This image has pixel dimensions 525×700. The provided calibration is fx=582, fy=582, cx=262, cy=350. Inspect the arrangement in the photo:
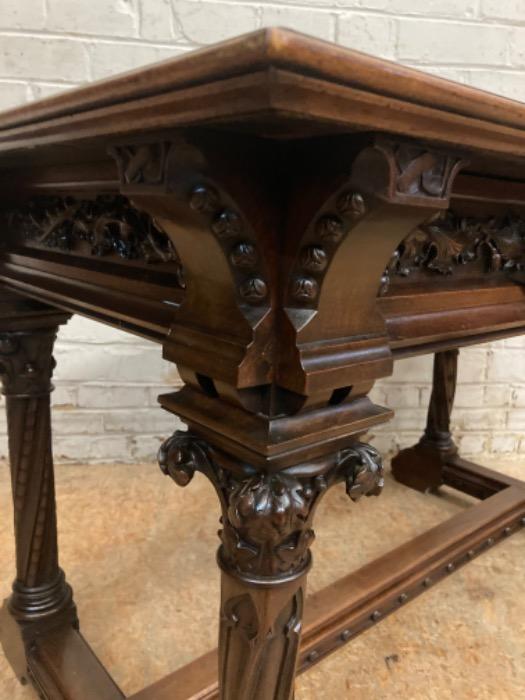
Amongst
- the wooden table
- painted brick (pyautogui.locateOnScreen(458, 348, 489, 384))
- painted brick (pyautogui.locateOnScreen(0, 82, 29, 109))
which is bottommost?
painted brick (pyautogui.locateOnScreen(458, 348, 489, 384))

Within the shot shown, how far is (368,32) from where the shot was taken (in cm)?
144

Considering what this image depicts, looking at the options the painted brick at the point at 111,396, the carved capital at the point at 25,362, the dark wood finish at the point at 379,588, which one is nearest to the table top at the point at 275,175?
the carved capital at the point at 25,362

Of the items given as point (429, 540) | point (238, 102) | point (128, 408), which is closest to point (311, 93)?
point (238, 102)

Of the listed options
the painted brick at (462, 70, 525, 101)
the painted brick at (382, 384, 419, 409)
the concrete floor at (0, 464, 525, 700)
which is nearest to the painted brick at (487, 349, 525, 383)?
the painted brick at (382, 384, 419, 409)

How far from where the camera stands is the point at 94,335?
1.53 meters

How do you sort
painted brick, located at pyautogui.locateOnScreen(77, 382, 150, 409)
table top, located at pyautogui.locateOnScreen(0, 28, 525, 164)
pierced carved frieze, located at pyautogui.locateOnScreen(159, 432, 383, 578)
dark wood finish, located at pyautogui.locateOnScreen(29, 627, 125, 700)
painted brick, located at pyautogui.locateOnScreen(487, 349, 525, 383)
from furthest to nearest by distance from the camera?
painted brick, located at pyautogui.locateOnScreen(487, 349, 525, 383), painted brick, located at pyautogui.locateOnScreen(77, 382, 150, 409), dark wood finish, located at pyautogui.locateOnScreen(29, 627, 125, 700), pierced carved frieze, located at pyautogui.locateOnScreen(159, 432, 383, 578), table top, located at pyautogui.locateOnScreen(0, 28, 525, 164)

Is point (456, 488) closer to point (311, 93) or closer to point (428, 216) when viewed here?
point (428, 216)

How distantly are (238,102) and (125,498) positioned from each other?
132 cm

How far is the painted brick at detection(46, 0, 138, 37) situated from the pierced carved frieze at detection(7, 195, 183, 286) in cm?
81

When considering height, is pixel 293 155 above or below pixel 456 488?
above

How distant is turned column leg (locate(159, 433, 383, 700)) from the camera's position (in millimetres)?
A: 392

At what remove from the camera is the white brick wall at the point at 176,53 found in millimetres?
1357

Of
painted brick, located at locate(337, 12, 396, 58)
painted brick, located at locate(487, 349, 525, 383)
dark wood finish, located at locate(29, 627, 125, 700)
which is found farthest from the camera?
painted brick, located at locate(487, 349, 525, 383)

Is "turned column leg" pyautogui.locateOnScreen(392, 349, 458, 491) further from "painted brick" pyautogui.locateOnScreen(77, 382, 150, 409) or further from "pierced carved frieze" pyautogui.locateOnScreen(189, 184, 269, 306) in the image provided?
"pierced carved frieze" pyautogui.locateOnScreen(189, 184, 269, 306)
